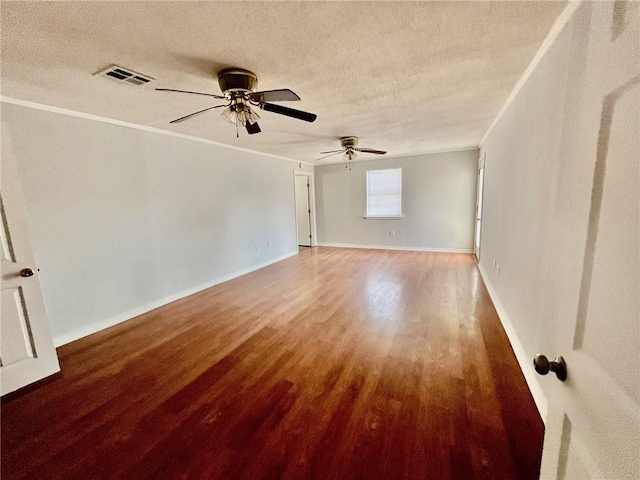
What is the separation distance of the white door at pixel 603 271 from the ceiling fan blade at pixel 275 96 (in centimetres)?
151

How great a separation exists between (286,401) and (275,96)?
2.10m

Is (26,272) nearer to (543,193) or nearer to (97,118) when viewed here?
(97,118)

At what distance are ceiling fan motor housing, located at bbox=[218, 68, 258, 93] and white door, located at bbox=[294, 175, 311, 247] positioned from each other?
5.40 m

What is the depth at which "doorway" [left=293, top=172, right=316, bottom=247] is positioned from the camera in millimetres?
7309

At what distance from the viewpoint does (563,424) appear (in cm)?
69

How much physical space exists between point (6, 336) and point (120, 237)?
4.44 ft

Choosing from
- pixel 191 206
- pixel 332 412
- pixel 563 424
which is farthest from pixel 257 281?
pixel 563 424

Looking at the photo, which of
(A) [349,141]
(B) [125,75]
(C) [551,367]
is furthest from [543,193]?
(B) [125,75]

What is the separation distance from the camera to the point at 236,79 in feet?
6.28

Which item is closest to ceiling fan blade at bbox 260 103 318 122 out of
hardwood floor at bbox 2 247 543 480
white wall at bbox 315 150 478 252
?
hardwood floor at bbox 2 247 543 480

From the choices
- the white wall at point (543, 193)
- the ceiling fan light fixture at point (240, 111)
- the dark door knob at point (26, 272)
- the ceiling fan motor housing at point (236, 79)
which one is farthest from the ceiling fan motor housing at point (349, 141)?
the dark door knob at point (26, 272)

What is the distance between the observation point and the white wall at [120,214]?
2477mm

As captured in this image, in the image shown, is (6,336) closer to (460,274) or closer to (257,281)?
(257,281)

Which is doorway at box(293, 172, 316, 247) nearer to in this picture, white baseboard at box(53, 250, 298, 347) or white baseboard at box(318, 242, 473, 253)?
white baseboard at box(318, 242, 473, 253)
